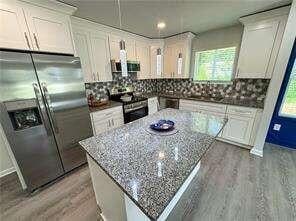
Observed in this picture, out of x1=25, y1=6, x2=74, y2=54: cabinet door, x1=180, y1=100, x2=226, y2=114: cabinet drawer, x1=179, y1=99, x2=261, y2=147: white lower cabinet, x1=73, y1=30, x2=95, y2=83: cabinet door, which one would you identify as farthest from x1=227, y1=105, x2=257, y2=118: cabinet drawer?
x1=25, y1=6, x2=74, y2=54: cabinet door

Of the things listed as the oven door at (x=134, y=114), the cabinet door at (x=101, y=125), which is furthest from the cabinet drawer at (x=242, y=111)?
the cabinet door at (x=101, y=125)

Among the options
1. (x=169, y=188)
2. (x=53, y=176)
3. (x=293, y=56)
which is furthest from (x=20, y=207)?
(x=293, y=56)

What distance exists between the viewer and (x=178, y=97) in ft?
11.0

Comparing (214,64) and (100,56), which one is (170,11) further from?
(214,64)

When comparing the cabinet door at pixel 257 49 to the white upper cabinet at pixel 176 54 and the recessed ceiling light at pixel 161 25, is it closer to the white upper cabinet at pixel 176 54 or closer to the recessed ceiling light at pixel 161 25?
the white upper cabinet at pixel 176 54

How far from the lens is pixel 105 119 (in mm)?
2574

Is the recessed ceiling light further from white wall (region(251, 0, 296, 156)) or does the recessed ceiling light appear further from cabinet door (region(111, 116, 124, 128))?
cabinet door (region(111, 116, 124, 128))

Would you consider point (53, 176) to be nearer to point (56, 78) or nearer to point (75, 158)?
point (75, 158)

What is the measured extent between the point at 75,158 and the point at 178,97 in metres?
2.60

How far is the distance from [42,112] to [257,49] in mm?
3648

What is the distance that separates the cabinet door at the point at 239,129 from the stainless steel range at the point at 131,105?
6.34ft

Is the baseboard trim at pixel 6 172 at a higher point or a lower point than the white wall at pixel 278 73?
lower

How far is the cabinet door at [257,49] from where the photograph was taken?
2.22 metres

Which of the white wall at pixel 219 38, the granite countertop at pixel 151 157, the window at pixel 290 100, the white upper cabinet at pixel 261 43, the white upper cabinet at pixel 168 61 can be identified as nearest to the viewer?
the granite countertop at pixel 151 157
